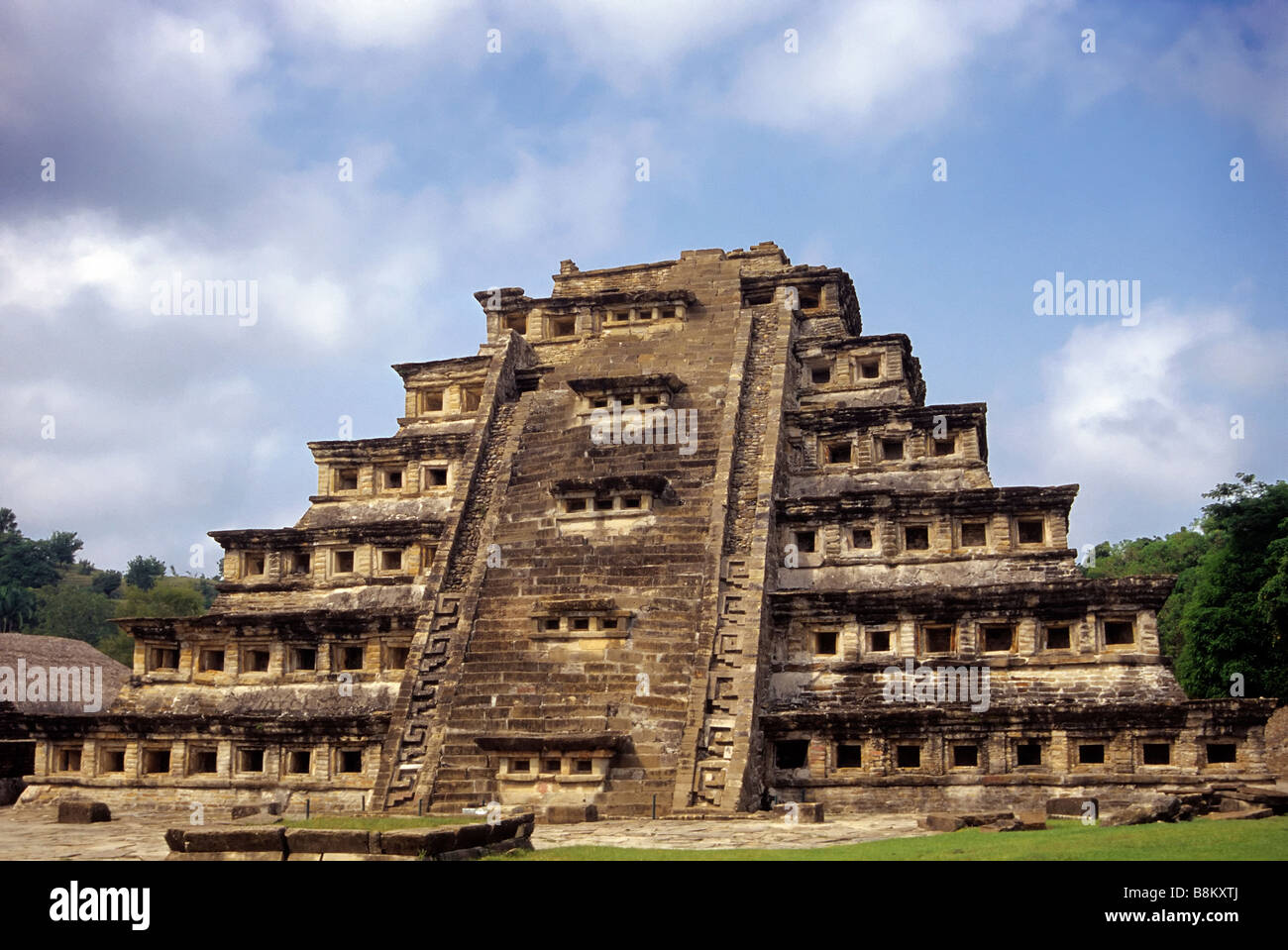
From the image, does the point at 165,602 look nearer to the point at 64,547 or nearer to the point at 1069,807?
the point at 64,547

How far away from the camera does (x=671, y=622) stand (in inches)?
1022

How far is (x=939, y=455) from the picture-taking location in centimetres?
2980

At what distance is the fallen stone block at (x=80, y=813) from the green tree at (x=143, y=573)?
79.8m

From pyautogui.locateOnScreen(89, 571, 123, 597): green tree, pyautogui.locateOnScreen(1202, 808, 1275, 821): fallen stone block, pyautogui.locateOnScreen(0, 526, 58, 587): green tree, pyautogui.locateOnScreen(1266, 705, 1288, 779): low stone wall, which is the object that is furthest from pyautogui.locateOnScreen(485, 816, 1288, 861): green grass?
pyautogui.locateOnScreen(89, 571, 123, 597): green tree

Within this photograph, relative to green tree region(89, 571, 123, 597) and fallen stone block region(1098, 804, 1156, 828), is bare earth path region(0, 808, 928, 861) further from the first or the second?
green tree region(89, 571, 123, 597)

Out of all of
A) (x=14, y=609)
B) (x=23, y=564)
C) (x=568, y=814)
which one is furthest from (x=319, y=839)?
(x=23, y=564)

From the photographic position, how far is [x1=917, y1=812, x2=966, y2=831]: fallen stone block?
20094mm

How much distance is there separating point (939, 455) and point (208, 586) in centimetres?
7714

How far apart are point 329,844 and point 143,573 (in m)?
94.4

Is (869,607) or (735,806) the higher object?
(869,607)

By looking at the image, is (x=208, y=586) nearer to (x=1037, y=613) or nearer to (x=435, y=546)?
(x=435, y=546)

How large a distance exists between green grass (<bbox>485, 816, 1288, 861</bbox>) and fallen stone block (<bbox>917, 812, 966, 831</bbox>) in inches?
53.5

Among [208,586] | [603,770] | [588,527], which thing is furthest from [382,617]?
[208,586]

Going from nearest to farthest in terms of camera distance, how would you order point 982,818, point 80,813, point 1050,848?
1. point 1050,848
2. point 982,818
3. point 80,813
